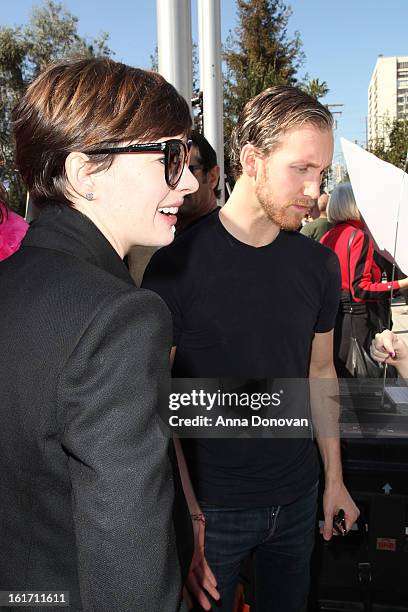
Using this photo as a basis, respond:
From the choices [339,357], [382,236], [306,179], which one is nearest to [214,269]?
[306,179]

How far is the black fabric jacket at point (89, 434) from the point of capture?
2.45 feet

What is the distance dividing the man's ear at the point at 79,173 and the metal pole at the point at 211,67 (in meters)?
4.43

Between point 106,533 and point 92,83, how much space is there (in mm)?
670

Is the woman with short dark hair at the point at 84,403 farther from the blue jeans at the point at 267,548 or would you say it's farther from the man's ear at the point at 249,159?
the man's ear at the point at 249,159

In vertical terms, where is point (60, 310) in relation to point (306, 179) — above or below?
below

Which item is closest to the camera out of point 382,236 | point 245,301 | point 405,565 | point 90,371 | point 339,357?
point 90,371

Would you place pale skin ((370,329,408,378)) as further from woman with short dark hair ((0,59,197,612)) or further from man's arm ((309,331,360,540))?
woman with short dark hair ((0,59,197,612))

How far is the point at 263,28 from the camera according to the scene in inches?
1126

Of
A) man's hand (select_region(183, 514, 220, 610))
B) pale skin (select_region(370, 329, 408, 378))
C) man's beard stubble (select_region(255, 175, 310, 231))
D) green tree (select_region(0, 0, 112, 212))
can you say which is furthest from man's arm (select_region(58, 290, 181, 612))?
green tree (select_region(0, 0, 112, 212))

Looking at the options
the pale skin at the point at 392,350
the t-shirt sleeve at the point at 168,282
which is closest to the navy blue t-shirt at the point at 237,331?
the t-shirt sleeve at the point at 168,282

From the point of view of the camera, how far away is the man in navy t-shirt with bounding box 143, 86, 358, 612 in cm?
158

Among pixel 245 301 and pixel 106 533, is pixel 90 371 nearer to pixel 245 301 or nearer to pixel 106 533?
pixel 106 533

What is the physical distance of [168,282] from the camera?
1598 millimetres

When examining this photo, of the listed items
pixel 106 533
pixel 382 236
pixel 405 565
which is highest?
pixel 382 236
